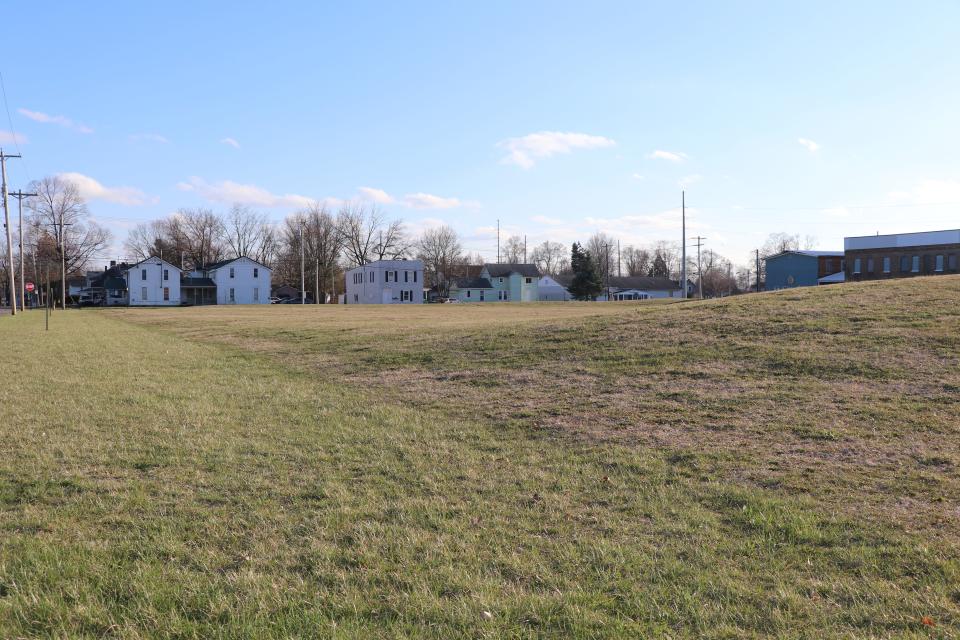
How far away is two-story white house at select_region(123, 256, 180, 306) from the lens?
263 ft

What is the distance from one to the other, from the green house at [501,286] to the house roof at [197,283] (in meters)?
37.7

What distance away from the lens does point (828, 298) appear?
1670 centimetres

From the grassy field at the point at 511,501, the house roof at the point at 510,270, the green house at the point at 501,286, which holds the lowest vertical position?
the grassy field at the point at 511,501

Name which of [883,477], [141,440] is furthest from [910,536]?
[141,440]

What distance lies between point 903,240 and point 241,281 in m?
71.7

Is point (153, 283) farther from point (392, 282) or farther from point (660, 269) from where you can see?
point (660, 269)

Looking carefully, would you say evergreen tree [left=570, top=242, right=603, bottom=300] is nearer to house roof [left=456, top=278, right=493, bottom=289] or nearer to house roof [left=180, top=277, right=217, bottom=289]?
house roof [left=456, top=278, right=493, bottom=289]

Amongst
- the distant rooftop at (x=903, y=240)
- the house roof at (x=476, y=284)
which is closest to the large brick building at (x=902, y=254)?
the distant rooftop at (x=903, y=240)

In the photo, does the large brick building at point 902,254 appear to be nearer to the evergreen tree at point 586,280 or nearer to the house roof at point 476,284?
the evergreen tree at point 586,280

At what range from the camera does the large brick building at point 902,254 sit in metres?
63.5

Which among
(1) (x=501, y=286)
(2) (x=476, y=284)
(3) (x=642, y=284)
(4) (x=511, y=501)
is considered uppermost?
(2) (x=476, y=284)

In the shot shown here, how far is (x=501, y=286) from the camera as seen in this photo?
109938 millimetres

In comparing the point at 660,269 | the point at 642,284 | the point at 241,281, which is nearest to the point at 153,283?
the point at 241,281

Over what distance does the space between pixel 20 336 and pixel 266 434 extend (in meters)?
22.3
